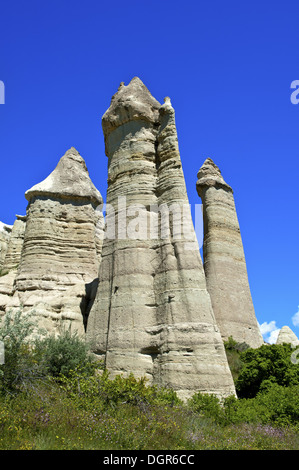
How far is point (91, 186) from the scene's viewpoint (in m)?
25.3

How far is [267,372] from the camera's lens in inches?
629

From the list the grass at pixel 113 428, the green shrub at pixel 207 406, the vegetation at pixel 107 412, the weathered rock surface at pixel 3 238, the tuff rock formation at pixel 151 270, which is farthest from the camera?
the weathered rock surface at pixel 3 238

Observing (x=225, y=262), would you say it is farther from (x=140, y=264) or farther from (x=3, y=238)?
(x=3, y=238)

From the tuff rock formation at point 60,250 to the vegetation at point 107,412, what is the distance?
3.71 meters

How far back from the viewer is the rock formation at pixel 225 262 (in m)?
22.4

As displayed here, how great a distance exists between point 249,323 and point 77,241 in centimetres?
1036

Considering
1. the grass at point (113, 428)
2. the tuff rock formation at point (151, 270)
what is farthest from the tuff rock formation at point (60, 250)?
the grass at point (113, 428)

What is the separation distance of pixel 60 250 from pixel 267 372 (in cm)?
1155

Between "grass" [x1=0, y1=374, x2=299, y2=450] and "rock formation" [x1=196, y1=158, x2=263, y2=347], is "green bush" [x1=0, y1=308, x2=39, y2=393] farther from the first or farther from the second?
"rock formation" [x1=196, y1=158, x2=263, y2=347]

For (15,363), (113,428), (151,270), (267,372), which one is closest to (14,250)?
(151,270)

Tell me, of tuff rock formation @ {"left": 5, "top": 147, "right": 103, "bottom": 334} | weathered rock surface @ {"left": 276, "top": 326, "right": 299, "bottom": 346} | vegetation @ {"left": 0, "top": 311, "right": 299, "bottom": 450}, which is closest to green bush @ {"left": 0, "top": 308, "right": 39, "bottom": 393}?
vegetation @ {"left": 0, "top": 311, "right": 299, "bottom": 450}

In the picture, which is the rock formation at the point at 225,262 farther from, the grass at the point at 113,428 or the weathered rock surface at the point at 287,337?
the grass at the point at 113,428

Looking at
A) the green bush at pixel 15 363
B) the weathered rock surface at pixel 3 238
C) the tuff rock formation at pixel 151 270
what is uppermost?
the weathered rock surface at pixel 3 238

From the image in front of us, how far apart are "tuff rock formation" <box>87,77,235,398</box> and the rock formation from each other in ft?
27.0
